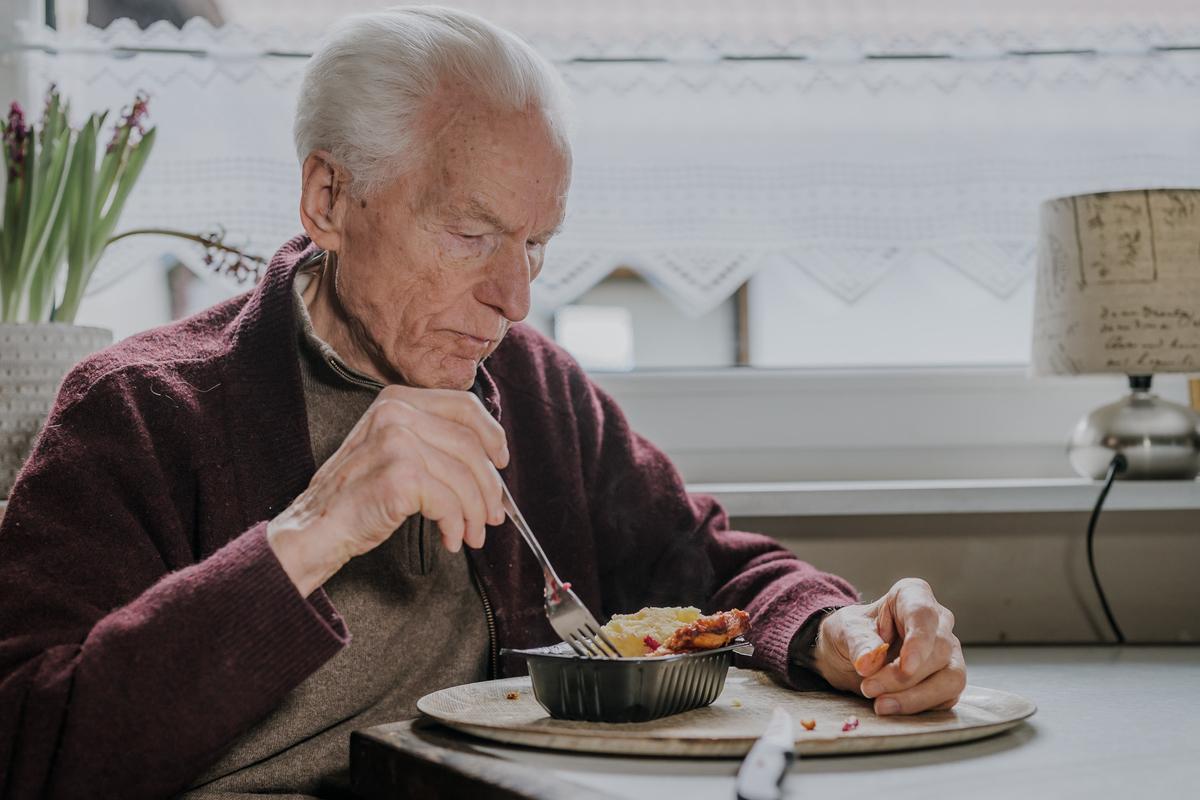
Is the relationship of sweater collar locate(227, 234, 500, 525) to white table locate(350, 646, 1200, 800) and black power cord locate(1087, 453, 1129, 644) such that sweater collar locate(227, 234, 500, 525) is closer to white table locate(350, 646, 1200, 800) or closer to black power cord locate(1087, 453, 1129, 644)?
white table locate(350, 646, 1200, 800)

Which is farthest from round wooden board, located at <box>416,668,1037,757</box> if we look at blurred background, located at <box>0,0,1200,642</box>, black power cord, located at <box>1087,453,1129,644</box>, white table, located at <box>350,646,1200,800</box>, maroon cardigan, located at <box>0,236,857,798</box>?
blurred background, located at <box>0,0,1200,642</box>

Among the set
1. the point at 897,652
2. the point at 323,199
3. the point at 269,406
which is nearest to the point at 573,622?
the point at 897,652

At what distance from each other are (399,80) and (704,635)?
657 mm

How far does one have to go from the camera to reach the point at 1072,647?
169 cm

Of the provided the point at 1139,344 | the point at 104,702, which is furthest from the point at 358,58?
the point at 1139,344

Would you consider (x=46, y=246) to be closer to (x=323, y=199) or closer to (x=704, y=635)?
(x=323, y=199)

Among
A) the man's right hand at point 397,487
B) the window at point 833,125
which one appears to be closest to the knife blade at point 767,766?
the man's right hand at point 397,487

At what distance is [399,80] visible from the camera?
1283 millimetres

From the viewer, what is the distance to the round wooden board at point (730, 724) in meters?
0.93

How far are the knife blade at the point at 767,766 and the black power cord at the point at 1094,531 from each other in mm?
1003

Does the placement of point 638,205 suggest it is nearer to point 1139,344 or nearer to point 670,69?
point 670,69

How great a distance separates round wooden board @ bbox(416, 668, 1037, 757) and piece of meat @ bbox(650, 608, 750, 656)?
0.06m

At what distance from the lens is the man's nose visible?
1.29 metres

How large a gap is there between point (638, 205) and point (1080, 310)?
2.27 feet
